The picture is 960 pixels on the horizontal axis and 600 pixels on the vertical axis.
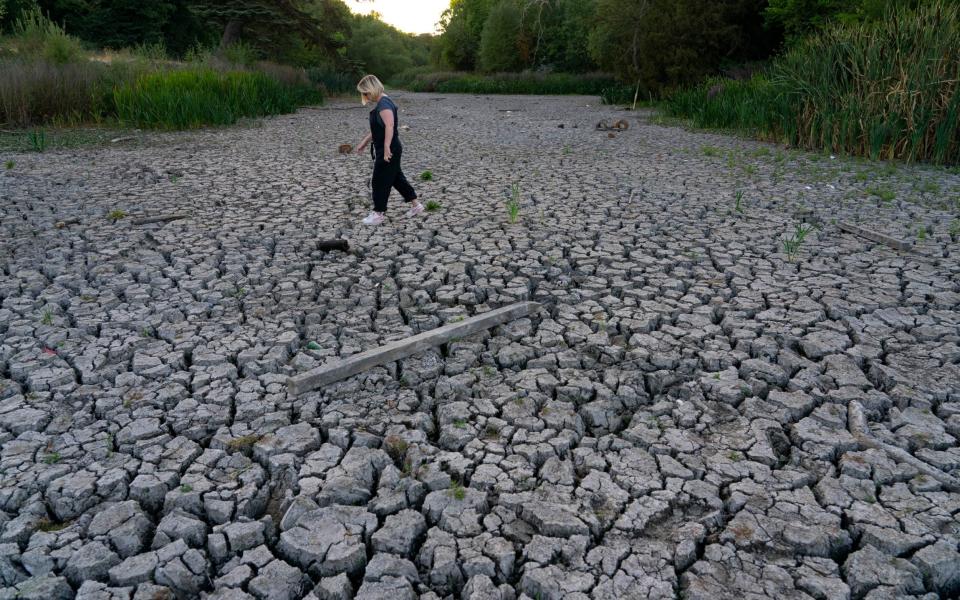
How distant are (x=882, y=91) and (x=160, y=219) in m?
9.08

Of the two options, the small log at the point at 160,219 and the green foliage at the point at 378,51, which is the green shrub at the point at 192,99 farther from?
the green foliage at the point at 378,51

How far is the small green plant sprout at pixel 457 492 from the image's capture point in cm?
229

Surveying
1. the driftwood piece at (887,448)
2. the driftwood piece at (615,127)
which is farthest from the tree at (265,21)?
the driftwood piece at (887,448)

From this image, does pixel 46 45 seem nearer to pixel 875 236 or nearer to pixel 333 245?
pixel 333 245

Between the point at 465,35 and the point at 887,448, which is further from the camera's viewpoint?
the point at 465,35

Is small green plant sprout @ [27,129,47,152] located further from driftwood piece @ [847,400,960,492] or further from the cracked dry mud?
driftwood piece @ [847,400,960,492]

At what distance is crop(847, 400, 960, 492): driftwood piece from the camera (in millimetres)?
2357

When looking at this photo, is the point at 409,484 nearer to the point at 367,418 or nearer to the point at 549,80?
the point at 367,418

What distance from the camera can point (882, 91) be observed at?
8.52 metres

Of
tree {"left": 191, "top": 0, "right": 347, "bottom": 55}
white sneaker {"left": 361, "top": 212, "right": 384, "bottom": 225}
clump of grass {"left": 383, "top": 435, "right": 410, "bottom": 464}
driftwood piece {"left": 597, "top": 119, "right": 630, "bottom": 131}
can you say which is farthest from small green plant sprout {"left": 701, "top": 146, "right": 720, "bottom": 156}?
tree {"left": 191, "top": 0, "right": 347, "bottom": 55}

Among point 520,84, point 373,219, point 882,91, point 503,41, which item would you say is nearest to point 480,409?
point 373,219

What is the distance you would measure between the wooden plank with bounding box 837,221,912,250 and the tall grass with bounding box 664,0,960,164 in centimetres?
387

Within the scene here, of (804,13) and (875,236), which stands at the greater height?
(804,13)

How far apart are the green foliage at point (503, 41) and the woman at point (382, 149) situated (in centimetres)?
3490
